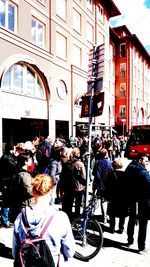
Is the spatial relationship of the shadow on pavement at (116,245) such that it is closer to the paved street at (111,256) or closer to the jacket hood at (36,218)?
the paved street at (111,256)

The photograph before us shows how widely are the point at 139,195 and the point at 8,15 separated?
46.3 ft

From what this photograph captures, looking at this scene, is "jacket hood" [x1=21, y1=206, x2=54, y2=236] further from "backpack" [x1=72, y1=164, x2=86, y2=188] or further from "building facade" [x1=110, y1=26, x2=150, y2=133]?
"building facade" [x1=110, y1=26, x2=150, y2=133]

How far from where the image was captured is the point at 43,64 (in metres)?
19.1

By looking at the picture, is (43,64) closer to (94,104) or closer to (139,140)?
(139,140)

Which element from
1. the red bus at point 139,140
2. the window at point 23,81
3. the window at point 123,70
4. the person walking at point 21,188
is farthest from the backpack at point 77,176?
the window at point 123,70

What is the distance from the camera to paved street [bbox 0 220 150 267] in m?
4.70

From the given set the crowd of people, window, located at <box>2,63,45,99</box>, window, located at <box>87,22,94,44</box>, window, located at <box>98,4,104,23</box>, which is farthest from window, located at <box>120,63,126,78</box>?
the crowd of people

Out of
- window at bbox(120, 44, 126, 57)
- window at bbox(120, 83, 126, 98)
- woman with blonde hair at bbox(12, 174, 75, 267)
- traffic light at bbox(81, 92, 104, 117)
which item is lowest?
woman with blonde hair at bbox(12, 174, 75, 267)

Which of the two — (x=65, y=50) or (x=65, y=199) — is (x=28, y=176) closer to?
(x=65, y=199)

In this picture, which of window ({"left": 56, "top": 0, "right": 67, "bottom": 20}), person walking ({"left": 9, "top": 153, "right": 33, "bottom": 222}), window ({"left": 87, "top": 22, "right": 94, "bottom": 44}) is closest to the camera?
person walking ({"left": 9, "top": 153, "right": 33, "bottom": 222})

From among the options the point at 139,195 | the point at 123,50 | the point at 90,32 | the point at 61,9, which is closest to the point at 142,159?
the point at 139,195

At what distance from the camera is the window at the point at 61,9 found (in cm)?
2123

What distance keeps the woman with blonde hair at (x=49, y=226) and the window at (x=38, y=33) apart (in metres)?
17.1

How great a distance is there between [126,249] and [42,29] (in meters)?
17.2
